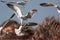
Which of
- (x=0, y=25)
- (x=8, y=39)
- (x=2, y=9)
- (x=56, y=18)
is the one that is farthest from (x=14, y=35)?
(x=56, y=18)

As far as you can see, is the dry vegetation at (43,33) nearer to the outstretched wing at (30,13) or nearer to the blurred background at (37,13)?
the blurred background at (37,13)

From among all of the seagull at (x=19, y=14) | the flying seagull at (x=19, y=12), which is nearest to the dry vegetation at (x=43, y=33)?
the seagull at (x=19, y=14)

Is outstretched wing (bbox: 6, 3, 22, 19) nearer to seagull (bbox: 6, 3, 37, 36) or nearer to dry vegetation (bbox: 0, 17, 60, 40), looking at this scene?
seagull (bbox: 6, 3, 37, 36)

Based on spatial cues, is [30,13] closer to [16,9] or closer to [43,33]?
[16,9]

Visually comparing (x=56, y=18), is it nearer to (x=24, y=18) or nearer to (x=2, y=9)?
(x=24, y=18)

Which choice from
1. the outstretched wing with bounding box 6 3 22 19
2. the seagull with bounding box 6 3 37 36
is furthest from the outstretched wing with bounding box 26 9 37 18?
the outstretched wing with bounding box 6 3 22 19

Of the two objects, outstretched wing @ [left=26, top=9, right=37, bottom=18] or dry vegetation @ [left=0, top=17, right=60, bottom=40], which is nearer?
dry vegetation @ [left=0, top=17, right=60, bottom=40]

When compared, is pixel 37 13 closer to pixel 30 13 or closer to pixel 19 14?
pixel 30 13

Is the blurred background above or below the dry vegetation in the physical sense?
above

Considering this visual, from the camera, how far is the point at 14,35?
3.19 m

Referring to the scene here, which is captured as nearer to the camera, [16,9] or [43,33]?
[43,33]

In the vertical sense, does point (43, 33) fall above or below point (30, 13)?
below

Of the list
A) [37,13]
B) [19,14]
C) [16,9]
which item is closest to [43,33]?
[37,13]

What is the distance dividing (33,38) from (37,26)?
0.71 feet
